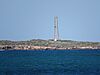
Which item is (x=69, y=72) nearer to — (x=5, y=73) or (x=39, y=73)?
(x=39, y=73)

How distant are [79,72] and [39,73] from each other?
24.8 ft

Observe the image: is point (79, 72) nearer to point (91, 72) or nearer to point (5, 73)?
point (91, 72)

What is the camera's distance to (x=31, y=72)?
98875 millimetres

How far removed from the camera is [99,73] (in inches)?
3693

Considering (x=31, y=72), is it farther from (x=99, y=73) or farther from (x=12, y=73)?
(x=99, y=73)

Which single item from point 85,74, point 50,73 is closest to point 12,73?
point 50,73

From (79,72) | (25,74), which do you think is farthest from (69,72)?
(25,74)

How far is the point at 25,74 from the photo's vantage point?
9456 cm

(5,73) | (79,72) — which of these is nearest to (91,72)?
(79,72)

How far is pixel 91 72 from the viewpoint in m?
96.9

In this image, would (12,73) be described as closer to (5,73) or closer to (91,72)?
(5,73)

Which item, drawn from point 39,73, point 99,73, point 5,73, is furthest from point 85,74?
point 5,73

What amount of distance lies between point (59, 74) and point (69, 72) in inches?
194

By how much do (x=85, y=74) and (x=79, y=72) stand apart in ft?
13.4
